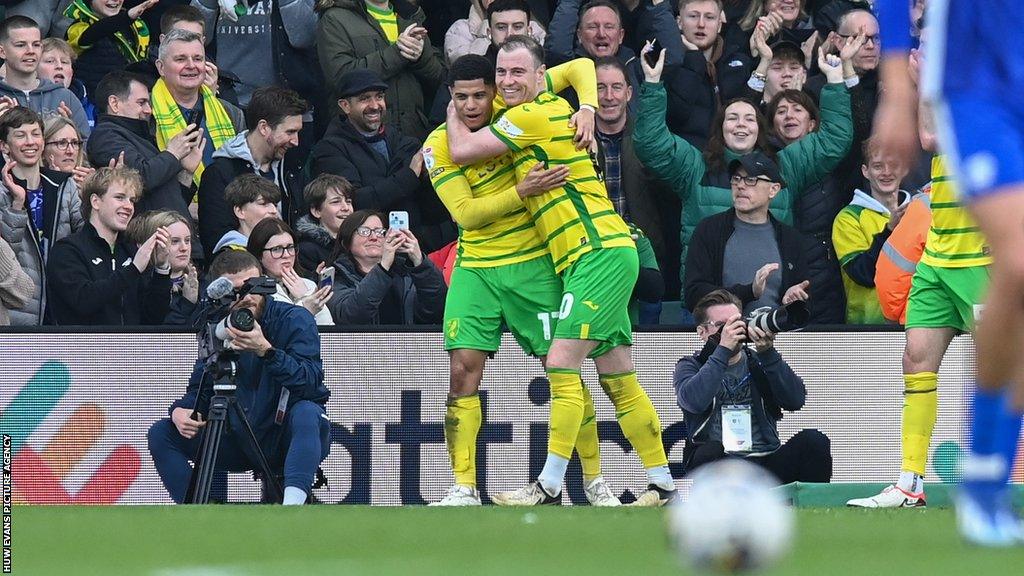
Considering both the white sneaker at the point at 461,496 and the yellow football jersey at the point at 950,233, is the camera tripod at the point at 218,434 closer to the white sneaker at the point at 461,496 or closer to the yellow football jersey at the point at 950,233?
the white sneaker at the point at 461,496

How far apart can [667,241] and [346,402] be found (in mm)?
2716

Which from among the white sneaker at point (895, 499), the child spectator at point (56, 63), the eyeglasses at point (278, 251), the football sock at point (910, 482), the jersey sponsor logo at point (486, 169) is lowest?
the white sneaker at point (895, 499)

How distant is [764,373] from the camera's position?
9625 mm

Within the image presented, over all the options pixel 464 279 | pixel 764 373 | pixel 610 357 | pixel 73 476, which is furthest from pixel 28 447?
pixel 764 373

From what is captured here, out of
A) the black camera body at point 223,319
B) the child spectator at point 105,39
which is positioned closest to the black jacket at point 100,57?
the child spectator at point 105,39

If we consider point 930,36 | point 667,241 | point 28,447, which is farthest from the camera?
point 667,241

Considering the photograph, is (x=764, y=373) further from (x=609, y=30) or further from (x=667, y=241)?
(x=609, y=30)

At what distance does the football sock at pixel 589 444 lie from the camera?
990 centimetres

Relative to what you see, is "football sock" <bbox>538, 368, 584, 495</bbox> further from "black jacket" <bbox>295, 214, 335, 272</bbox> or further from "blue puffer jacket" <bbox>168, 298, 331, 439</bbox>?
"black jacket" <bbox>295, 214, 335, 272</bbox>

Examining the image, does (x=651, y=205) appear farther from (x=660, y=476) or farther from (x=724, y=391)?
(x=660, y=476)

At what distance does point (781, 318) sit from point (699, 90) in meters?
3.53

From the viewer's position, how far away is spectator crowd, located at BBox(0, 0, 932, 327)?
10828 mm

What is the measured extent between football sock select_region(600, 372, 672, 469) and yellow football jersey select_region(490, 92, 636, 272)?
69 cm

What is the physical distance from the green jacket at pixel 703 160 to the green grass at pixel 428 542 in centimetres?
383
